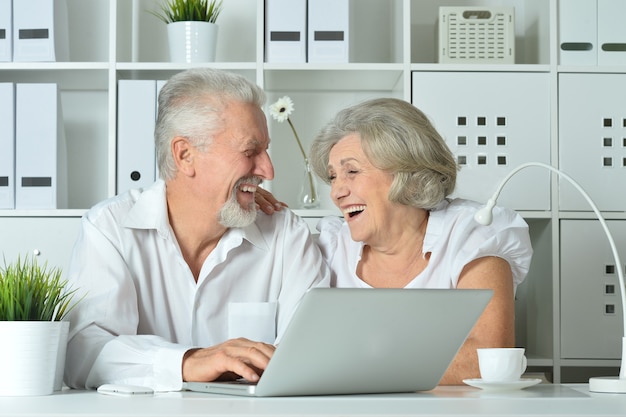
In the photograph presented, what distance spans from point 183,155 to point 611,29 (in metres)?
1.50

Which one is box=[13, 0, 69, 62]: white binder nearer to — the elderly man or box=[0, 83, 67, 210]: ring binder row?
box=[0, 83, 67, 210]: ring binder row

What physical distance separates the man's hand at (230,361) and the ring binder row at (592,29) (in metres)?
1.77

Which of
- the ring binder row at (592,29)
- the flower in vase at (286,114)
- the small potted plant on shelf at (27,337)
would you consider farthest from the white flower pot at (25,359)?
the ring binder row at (592,29)

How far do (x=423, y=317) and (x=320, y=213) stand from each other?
1487 mm

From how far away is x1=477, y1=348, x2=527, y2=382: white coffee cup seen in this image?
5.01ft

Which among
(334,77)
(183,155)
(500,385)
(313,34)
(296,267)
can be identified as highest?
(313,34)

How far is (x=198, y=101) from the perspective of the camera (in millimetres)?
2053

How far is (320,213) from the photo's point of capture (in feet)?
9.25

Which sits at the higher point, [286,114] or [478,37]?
[478,37]

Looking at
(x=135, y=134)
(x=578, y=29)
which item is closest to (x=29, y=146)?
(x=135, y=134)

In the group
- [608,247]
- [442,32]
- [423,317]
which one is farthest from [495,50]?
[423,317]

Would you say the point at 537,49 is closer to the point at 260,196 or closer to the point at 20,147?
the point at 260,196

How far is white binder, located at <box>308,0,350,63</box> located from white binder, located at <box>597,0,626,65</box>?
78 centimetres

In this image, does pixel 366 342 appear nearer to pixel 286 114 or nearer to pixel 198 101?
pixel 198 101
